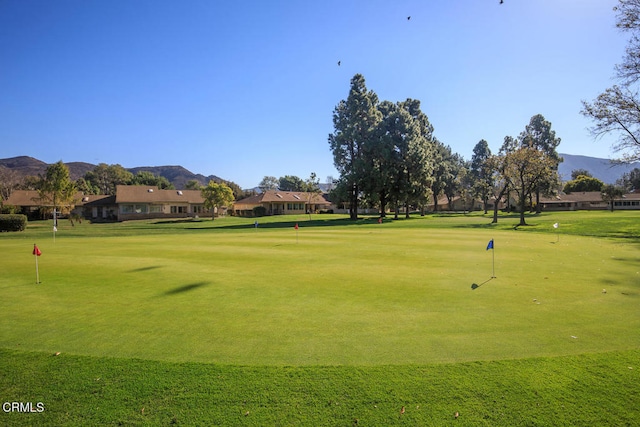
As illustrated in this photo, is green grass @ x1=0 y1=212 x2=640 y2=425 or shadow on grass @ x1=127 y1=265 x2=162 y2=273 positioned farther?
shadow on grass @ x1=127 y1=265 x2=162 y2=273

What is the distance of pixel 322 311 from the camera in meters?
7.57

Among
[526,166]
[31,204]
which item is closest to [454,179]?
[526,166]

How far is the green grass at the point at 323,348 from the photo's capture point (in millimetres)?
4172

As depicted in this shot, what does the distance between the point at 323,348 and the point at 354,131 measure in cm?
5743

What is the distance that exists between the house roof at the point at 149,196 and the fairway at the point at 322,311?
62.5 metres

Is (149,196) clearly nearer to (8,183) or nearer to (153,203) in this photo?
(153,203)

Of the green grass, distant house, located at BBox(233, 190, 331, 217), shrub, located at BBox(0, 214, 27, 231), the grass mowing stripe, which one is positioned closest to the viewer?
the grass mowing stripe

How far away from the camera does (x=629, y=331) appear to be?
6.38 metres

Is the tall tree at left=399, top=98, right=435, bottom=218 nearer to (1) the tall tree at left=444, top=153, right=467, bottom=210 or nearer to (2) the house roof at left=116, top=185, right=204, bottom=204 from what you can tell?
(1) the tall tree at left=444, top=153, right=467, bottom=210

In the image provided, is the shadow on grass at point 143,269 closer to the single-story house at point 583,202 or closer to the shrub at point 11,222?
the shrub at point 11,222

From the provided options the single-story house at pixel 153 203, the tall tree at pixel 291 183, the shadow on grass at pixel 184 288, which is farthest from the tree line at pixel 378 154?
the tall tree at pixel 291 183

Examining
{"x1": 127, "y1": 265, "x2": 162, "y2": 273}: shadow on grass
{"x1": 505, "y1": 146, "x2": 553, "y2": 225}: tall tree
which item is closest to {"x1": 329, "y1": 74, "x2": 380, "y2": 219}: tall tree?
{"x1": 505, "y1": 146, "x2": 553, "y2": 225}: tall tree

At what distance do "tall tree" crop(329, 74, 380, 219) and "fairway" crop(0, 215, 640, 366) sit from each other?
4688 centimetres

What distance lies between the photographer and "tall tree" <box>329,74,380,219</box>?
59469 mm
